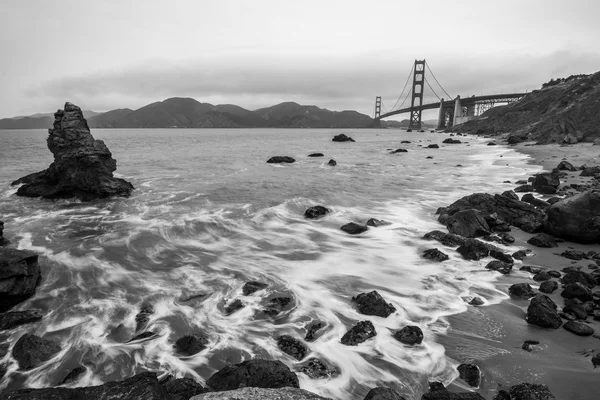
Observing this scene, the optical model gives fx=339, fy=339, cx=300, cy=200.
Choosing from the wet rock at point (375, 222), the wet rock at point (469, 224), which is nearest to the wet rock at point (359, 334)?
the wet rock at point (469, 224)

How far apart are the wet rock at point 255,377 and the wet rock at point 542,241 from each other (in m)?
7.77

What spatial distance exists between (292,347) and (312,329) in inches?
23.3

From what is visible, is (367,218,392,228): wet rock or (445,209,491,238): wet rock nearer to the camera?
(445,209,491,238): wet rock

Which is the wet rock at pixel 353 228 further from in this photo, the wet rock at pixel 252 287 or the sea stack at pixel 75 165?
the sea stack at pixel 75 165

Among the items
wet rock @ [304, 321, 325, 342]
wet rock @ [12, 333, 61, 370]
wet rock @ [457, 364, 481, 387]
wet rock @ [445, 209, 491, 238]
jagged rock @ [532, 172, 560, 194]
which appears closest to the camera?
wet rock @ [457, 364, 481, 387]

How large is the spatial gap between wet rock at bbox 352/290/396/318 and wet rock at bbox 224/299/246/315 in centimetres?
229

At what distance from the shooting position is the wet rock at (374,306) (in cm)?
625

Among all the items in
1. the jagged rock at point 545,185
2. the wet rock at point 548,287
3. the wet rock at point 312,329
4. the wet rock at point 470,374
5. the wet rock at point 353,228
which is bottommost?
the wet rock at point 312,329

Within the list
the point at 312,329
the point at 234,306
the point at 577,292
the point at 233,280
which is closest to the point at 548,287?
the point at 577,292

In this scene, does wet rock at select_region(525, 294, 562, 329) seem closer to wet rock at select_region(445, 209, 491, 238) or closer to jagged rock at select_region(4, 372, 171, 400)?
wet rock at select_region(445, 209, 491, 238)

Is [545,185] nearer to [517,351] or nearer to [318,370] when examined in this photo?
[517,351]

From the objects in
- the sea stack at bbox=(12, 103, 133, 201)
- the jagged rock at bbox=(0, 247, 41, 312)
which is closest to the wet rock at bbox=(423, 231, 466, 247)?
the jagged rock at bbox=(0, 247, 41, 312)

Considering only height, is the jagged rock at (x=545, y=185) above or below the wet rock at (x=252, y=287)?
above

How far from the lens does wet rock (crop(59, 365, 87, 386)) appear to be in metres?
4.77
